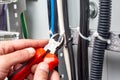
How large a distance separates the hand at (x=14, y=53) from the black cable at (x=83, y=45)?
4.5 inches

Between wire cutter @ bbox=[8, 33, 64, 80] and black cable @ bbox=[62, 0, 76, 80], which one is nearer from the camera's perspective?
wire cutter @ bbox=[8, 33, 64, 80]

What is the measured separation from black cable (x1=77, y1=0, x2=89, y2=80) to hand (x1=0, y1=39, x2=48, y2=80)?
0.11 m

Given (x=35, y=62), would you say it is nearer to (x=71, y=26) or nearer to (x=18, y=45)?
(x=18, y=45)

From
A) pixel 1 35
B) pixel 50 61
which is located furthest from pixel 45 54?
pixel 1 35

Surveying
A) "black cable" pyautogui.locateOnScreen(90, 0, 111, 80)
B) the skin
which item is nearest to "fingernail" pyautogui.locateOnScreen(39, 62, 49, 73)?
the skin

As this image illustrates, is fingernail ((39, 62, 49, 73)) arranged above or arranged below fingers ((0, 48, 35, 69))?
below

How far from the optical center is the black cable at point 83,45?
2.09 ft

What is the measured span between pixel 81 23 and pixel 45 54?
0.45 ft

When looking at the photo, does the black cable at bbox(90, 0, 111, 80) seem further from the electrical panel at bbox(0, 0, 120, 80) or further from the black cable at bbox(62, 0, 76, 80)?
the black cable at bbox(62, 0, 76, 80)

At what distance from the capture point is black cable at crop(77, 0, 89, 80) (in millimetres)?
636

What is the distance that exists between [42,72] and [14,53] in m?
0.08

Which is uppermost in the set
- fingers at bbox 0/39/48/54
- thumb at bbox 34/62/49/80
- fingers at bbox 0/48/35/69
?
fingers at bbox 0/39/48/54

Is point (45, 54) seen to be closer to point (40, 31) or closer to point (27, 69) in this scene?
point (27, 69)

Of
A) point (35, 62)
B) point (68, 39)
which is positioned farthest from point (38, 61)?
point (68, 39)
